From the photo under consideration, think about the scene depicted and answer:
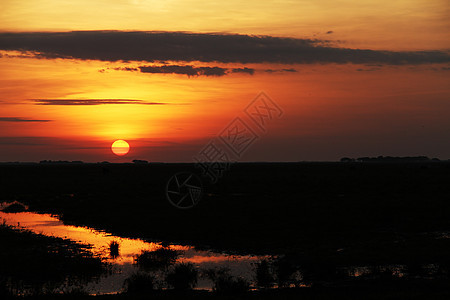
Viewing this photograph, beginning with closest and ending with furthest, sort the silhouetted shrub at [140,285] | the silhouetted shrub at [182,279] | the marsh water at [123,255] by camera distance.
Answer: the silhouetted shrub at [140,285] → the silhouetted shrub at [182,279] → the marsh water at [123,255]

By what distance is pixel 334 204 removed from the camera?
42.8 m

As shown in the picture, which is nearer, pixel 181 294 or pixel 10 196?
pixel 181 294

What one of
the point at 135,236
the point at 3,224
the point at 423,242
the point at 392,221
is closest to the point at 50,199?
the point at 3,224

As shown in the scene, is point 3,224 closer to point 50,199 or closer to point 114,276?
point 114,276

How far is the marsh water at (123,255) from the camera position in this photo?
18.0m

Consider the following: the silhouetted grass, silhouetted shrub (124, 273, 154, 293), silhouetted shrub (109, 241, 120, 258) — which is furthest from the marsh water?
the silhouetted grass

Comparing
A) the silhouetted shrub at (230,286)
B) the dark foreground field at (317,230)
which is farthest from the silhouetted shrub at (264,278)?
the silhouetted shrub at (230,286)

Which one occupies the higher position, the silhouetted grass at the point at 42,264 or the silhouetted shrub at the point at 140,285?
the silhouetted grass at the point at 42,264

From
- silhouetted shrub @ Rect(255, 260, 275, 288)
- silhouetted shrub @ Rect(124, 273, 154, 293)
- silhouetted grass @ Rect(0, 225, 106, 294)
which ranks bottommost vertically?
silhouetted shrub @ Rect(255, 260, 275, 288)

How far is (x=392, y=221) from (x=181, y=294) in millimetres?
21189

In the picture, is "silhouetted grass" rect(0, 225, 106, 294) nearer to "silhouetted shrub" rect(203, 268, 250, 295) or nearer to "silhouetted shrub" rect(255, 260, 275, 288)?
"silhouetted shrub" rect(203, 268, 250, 295)

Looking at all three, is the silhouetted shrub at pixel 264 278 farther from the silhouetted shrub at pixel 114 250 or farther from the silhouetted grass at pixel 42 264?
the silhouetted shrub at pixel 114 250

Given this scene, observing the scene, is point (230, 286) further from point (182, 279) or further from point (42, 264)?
point (42, 264)

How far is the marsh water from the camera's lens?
17984 mm
